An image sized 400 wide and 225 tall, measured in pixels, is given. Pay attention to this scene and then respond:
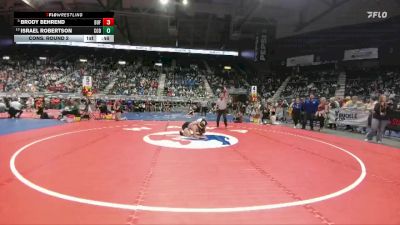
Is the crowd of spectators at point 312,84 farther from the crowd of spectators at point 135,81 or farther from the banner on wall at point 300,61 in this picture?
the crowd of spectators at point 135,81

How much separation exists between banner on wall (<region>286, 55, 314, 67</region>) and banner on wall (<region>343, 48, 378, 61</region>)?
358 cm

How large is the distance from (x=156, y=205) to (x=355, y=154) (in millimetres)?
5957

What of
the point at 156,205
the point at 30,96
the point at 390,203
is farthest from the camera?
the point at 30,96

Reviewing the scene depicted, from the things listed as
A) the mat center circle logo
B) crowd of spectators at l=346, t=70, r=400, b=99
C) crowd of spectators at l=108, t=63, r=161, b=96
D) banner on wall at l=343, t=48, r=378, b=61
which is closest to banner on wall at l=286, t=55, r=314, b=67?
banner on wall at l=343, t=48, r=378, b=61

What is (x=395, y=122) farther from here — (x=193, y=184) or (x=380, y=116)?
(x=193, y=184)

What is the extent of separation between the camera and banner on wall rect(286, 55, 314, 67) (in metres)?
30.9

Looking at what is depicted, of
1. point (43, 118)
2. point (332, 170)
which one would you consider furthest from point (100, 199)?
point (43, 118)

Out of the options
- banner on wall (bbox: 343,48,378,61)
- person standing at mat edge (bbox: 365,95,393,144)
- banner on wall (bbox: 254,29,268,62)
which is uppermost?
banner on wall (bbox: 254,29,268,62)

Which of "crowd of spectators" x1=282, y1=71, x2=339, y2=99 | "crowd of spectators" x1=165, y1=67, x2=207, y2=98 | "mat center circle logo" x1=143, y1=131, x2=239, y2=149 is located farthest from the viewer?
"crowd of spectators" x1=165, y1=67, x2=207, y2=98

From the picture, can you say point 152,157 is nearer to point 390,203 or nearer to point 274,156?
point 274,156

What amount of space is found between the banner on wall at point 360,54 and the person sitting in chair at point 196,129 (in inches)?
870

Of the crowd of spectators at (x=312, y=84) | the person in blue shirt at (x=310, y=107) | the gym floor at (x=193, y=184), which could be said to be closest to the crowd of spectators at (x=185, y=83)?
the crowd of spectators at (x=312, y=84)

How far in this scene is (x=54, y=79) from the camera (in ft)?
107

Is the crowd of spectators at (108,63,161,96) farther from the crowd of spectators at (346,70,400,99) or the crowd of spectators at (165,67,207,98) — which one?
the crowd of spectators at (346,70,400,99)
